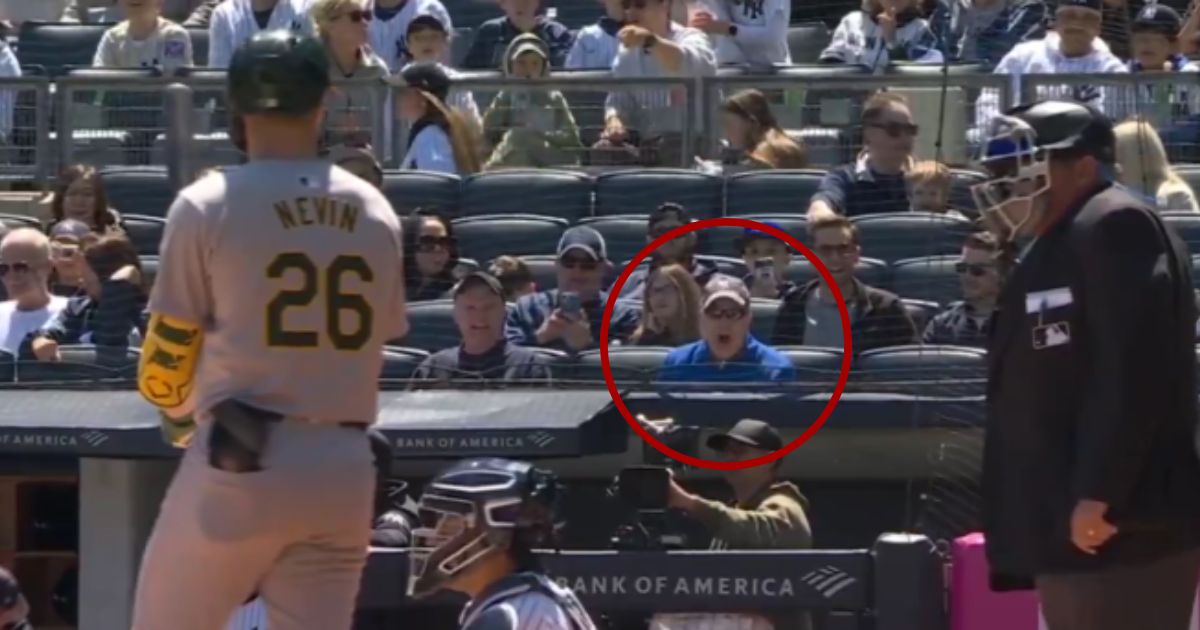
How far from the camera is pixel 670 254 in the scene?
843 cm

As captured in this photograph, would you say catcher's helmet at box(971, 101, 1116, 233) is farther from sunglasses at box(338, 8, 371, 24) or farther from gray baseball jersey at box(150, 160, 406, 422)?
sunglasses at box(338, 8, 371, 24)

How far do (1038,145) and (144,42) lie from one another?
7703 millimetres

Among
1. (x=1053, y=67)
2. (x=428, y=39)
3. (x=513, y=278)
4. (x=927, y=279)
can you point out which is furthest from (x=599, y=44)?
(x=927, y=279)

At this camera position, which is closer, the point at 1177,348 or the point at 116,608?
the point at 1177,348

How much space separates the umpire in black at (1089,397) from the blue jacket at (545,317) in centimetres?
366

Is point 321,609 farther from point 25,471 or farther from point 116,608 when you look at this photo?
point 25,471

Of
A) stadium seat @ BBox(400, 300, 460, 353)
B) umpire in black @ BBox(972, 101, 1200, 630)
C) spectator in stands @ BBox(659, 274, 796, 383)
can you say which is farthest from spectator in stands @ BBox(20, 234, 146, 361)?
umpire in black @ BBox(972, 101, 1200, 630)

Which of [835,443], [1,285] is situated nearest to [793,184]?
[835,443]

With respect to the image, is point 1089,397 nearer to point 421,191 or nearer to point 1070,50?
point 421,191

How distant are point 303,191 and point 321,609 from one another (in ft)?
2.42

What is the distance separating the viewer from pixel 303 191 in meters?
4.02

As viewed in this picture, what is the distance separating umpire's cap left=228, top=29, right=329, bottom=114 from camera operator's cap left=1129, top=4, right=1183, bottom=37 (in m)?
6.43

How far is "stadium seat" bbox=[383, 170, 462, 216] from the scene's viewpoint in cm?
915

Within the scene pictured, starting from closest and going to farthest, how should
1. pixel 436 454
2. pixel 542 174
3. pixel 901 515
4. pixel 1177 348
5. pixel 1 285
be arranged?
pixel 1177 348 → pixel 436 454 → pixel 901 515 → pixel 1 285 → pixel 542 174
